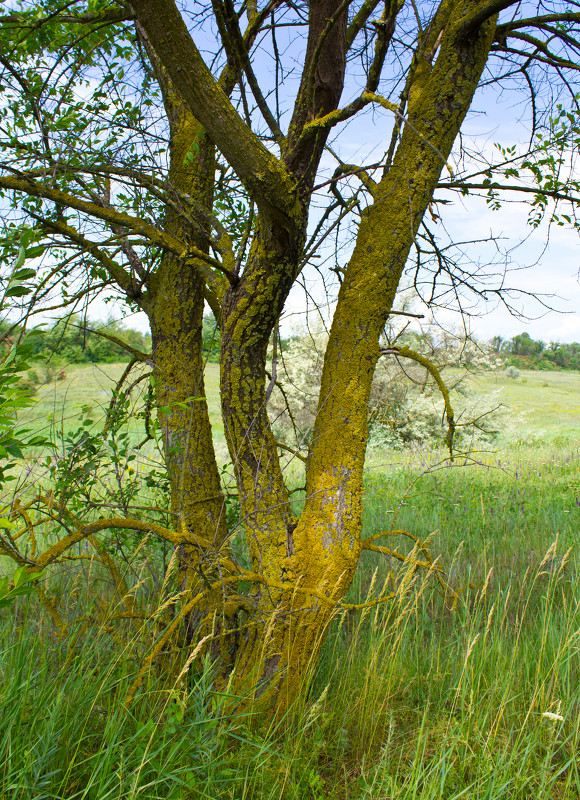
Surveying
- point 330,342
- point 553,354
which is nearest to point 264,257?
point 330,342

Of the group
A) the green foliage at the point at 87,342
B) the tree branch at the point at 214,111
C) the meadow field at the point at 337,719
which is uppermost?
the tree branch at the point at 214,111

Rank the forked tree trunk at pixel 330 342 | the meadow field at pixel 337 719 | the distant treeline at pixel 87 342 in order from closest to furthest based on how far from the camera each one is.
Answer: the meadow field at pixel 337 719 < the forked tree trunk at pixel 330 342 < the distant treeline at pixel 87 342


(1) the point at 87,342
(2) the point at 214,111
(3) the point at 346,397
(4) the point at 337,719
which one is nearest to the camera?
(2) the point at 214,111

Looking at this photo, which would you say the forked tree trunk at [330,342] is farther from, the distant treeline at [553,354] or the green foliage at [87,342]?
the distant treeline at [553,354]

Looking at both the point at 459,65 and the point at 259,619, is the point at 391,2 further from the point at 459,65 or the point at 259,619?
the point at 259,619

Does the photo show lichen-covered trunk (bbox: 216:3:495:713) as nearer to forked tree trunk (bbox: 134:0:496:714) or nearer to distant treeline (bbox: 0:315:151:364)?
forked tree trunk (bbox: 134:0:496:714)

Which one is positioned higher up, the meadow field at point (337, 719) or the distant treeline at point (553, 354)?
the distant treeline at point (553, 354)

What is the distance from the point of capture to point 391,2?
7.83ft

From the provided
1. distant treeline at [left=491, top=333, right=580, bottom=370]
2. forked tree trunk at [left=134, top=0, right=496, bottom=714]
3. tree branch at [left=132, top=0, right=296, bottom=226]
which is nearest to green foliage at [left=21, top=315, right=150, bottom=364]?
forked tree trunk at [left=134, top=0, right=496, bottom=714]

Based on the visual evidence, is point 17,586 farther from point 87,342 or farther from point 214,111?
point 87,342

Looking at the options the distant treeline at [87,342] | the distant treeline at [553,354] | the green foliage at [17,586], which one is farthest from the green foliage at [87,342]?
the distant treeline at [553,354]

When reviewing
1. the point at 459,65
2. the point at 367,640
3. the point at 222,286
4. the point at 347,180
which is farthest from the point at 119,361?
the point at 459,65

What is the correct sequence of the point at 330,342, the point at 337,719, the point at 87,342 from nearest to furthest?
the point at 337,719, the point at 330,342, the point at 87,342

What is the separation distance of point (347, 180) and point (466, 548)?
10.0 feet
